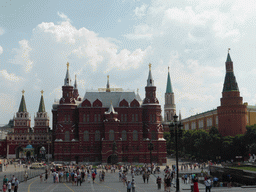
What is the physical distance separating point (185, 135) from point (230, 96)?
18.7m

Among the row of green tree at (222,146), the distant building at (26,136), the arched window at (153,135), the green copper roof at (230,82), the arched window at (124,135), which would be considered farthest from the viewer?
the distant building at (26,136)

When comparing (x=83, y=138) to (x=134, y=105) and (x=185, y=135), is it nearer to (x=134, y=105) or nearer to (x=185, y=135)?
(x=134, y=105)

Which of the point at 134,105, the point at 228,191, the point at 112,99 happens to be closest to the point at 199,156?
the point at 134,105

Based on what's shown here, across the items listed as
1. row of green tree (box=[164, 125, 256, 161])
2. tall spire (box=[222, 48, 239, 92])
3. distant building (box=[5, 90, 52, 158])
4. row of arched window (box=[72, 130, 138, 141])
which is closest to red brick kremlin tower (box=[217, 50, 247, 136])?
tall spire (box=[222, 48, 239, 92])

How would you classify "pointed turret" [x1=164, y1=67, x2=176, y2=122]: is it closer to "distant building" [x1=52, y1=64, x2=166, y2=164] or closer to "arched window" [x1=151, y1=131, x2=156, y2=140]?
"distant building" [x1=52, y1=64, x2=166, y2=164]

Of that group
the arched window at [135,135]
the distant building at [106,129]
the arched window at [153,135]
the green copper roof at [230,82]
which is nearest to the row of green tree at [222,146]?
the distant building at [106,129]

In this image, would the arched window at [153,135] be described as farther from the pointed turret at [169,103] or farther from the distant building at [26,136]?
the pointed turret at [169,103]

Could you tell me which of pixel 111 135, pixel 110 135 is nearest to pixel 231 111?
pixel 111 135

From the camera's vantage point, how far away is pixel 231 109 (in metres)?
101

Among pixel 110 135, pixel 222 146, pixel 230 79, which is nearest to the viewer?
pixel 110 135

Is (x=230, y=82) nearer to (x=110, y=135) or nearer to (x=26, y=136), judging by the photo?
(x=110, y=135)

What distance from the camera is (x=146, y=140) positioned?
8838 centimetres

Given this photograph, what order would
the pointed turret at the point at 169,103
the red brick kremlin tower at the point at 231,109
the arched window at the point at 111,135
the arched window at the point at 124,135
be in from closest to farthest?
the arched window at the point at 111,135, the arched window at the point at 124,135, the red brick kremlin tower at the point at 231,109, the pointed turret at the point at 169,103

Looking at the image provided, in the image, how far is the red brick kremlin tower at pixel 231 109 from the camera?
98.9m
